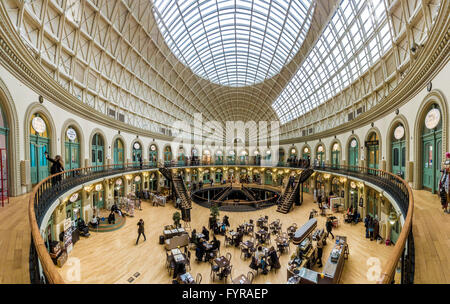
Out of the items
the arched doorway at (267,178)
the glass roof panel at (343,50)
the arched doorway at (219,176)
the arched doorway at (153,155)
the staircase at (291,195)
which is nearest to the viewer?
the glass roof panel at (343,50)

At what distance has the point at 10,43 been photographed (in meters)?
6.90

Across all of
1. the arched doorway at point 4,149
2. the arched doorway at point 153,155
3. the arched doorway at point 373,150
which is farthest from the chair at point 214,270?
the arched doorway at point 153,155

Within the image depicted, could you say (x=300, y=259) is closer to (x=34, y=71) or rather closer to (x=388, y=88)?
(x=388, y=88)

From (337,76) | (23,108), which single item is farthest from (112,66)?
(337,76)

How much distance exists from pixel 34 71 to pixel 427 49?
58.4 feet

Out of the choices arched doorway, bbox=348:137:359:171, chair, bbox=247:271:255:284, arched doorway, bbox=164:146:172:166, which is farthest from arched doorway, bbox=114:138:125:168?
arched doorway, bbox=348:137:359:171

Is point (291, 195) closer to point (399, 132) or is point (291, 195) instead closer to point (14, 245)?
point (399, 132)

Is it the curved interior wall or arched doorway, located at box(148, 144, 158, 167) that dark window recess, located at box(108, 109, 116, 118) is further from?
arched doorway, located at box(148, 144, 158, 167)

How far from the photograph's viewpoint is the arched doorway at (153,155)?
2604 cm

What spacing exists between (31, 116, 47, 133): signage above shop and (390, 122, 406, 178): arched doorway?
20923 millimetres

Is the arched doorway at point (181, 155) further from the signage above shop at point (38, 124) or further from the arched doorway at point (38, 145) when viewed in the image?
the signage above shop at point (38, 124)

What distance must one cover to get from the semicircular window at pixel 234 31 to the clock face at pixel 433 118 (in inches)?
577

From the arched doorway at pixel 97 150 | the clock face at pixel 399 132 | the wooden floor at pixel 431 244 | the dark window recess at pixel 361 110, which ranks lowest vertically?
the wooden floor at pixel 431 244

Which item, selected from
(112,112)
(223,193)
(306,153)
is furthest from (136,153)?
(306,153)
